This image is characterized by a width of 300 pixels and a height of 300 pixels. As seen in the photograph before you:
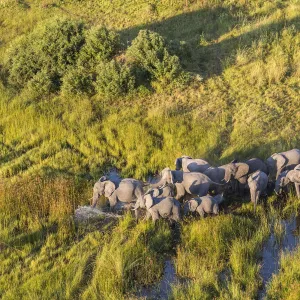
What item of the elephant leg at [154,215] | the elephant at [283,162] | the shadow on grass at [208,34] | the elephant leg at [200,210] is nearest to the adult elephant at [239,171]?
the elephant at [283,162]

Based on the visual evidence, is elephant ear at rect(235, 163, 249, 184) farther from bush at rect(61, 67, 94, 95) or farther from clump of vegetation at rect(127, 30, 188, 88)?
bush at rect(61, 67, 94, 95)

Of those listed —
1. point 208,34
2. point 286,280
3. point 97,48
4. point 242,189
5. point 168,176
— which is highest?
point 97,48

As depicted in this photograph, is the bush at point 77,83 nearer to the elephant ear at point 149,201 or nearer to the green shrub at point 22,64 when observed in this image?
the green shrub at point 22,64

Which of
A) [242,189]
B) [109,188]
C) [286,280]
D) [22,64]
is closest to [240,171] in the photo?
[242,189]

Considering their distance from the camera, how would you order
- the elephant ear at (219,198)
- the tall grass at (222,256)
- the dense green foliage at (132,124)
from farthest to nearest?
the elephant ear at (219,198), the dense green foliage at (132,124), the tall grass at (222,256)

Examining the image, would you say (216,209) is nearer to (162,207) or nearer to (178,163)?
(162,207)

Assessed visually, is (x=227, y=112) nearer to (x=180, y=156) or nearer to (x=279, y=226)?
(x=180, y=156)

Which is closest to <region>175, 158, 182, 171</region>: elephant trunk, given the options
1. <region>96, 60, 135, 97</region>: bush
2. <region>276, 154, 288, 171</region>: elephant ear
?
<region>276, 154, 288, 171</region>: elephant ear

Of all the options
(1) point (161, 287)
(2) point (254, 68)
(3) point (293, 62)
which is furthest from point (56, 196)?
(3) point (293, 62)
